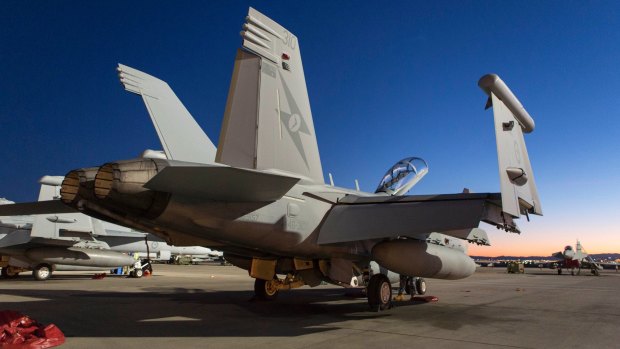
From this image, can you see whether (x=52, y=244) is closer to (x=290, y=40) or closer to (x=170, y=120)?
(x=170, y=120)

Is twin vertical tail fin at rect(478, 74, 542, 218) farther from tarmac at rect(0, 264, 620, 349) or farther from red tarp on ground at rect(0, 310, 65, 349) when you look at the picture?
red tarp on ground at rect(0, 310, 65, 349)

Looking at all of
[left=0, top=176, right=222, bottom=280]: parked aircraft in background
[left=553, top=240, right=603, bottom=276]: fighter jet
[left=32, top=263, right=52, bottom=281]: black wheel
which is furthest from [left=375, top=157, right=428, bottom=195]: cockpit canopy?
[left=553, top=240, right=603, bottom=276]: fighter jet

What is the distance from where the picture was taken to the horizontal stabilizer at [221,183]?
423 cm

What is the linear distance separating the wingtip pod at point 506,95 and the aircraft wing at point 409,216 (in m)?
1.72

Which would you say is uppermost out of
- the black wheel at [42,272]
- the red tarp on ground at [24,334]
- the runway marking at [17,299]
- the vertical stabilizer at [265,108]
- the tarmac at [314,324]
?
the vertical stabilizer at [265,108]

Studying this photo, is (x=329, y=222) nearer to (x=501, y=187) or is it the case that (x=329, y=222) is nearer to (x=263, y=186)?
(x=263, y=186)

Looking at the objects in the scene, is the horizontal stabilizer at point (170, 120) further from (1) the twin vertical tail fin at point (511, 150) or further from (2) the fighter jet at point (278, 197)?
(1) the twin vertical tail fin at point (511, 150)

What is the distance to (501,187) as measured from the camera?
554 centimetres

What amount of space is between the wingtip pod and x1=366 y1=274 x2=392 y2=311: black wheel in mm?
3885

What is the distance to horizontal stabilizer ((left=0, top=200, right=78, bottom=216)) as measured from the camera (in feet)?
18.6

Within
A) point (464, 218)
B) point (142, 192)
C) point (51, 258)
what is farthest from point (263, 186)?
point (51, 258)

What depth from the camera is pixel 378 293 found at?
25.3ft

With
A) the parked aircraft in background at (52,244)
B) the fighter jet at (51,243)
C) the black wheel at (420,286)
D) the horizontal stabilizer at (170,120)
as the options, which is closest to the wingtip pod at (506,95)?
the horizontal stabilizer at (170,120)

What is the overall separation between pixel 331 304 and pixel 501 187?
5162mm
